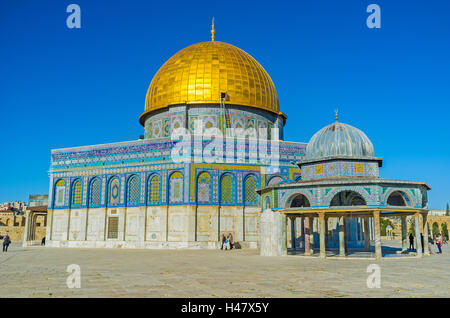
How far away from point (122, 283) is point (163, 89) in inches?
1016

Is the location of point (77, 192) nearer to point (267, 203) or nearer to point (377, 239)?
point (267, 203)

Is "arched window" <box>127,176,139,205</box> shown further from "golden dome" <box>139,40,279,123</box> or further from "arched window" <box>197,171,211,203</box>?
"golden dome" <box>139,40,279,123</box>

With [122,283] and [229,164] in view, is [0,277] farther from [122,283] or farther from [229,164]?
[229,164]

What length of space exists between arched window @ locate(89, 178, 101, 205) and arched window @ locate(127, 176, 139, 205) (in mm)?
2677

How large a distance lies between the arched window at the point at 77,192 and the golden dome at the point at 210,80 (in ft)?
26.3

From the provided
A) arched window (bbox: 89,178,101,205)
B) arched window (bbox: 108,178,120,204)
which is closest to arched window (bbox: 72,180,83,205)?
arched window (bbox: 89,178,101,205)

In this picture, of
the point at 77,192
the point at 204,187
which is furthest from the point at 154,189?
the point at 77,192

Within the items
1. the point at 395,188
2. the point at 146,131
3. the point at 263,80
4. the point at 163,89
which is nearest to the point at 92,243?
the point at 146,131

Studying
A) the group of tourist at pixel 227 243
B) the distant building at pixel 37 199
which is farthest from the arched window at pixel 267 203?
the distant building at pixel 37 199

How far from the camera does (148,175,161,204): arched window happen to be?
27.8 meters

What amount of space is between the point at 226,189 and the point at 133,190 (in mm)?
6590

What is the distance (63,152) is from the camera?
105 feet

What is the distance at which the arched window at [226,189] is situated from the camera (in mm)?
27422
